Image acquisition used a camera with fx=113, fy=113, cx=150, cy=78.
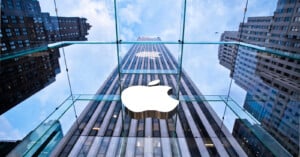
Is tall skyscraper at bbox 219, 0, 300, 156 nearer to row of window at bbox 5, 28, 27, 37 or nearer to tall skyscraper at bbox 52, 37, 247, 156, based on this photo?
tall skyscraper at bbox 52, 37, 247, 156

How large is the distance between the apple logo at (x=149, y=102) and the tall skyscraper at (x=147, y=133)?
336mm

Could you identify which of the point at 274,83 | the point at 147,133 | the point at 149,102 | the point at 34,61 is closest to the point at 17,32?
the point at 34,61

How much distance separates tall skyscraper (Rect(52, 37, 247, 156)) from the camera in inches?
121

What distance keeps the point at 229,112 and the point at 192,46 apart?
2590 millimetres

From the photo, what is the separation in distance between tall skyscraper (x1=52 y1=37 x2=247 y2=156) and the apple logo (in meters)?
0.34

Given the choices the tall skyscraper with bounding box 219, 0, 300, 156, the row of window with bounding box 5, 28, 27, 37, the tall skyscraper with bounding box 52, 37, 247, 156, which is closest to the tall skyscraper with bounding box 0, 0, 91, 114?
the row of window with bounding box 5, 28, 27, 37

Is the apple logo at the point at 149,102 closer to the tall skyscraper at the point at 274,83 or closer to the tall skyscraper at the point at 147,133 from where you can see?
the tall skyscraper at the point at 147,133

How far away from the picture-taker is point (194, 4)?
6.58 ft

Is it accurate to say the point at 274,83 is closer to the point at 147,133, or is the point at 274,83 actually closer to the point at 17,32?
the point at 147,133

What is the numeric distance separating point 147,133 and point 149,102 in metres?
3.30

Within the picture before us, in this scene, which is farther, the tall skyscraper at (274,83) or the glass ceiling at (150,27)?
the tall skyscraper at (274,83)

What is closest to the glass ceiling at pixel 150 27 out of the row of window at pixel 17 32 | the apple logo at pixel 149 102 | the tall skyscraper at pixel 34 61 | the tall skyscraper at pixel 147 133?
the tall skyscraper at pixel 34 61

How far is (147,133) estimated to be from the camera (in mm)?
4770

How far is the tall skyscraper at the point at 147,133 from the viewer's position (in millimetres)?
3082
